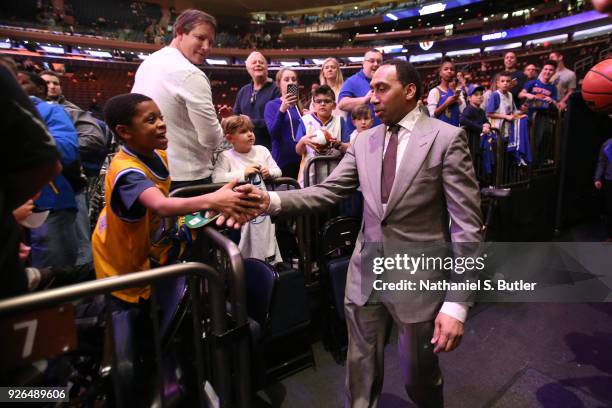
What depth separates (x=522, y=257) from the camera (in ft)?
14.0

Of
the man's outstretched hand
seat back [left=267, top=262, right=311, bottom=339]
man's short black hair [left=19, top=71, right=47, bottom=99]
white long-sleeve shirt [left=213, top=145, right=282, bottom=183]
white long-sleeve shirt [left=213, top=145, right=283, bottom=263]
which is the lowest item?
seat back [left=267, top=262, right=311, bottom=339]

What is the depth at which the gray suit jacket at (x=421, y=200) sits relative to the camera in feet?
5.32

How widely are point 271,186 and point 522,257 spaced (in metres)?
3.28

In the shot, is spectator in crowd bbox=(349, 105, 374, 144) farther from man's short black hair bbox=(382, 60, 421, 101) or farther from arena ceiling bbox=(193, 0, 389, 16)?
arena ceiling bbox=(193, 0, 389, 16)

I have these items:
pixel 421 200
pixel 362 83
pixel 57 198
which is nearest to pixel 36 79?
pixel 57 198

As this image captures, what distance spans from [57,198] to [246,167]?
126cm

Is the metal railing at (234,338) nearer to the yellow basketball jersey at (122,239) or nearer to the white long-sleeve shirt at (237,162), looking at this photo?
the yellow basketball jersey at (122,239)

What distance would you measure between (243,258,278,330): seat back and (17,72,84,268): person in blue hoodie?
1283mm

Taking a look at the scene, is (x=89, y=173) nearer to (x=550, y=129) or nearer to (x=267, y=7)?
(x=550, y=129)

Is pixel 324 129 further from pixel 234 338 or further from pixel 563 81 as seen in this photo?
pixel 563 81

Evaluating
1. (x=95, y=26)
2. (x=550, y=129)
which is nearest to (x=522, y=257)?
(x=550, y=129)

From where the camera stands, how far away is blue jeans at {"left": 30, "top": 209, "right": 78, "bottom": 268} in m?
2.38

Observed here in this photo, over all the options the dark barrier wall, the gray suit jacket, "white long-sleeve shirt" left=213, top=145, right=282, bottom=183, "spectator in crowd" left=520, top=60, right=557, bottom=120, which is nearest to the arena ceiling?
"spectator in crowd" left=520, top=60, right=557, bottom=120

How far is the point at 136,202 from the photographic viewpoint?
1.52 meters
